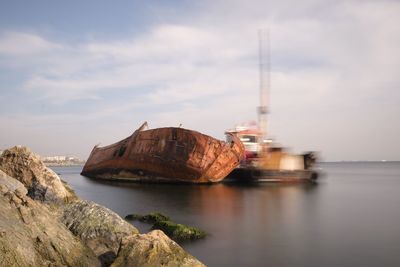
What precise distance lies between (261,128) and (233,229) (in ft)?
72.2

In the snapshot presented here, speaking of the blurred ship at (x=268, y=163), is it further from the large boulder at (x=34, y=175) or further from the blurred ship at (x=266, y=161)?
the large boulder at (x=34, y=175)

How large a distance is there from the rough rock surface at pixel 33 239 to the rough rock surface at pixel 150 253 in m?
0.68

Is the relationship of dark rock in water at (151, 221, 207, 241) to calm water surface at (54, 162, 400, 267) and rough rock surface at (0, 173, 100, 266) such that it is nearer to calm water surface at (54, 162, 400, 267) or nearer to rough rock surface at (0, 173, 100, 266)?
calm water surface at (54, 162, 400, 267)

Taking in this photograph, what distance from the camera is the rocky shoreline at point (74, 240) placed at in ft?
16.6

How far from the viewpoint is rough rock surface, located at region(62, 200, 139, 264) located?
6473mm

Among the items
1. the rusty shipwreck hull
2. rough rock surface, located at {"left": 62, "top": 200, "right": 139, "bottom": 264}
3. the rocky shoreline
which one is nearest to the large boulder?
the rocky shoreline

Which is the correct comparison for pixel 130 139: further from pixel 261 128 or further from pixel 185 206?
pixel 185 206

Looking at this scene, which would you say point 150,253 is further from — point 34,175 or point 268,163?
point 268,163

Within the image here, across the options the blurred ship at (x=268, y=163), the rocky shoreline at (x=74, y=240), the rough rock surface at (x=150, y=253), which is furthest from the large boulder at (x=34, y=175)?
the blurred ship at (x=268, y=163)

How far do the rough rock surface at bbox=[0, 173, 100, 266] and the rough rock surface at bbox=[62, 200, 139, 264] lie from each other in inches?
21.1

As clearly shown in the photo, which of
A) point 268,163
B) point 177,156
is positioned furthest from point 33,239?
point 268,163

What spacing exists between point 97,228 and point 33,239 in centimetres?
158

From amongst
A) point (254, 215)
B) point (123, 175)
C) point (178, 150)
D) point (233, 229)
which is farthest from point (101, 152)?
point (233, 229)

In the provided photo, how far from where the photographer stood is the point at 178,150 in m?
24.8
